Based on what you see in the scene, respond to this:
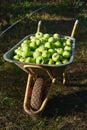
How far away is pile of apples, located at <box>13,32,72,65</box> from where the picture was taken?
459 centimetres

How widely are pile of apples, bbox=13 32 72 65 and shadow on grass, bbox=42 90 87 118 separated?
0.87m

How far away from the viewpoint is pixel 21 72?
6309mm

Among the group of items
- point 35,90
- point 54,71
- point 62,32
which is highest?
point 54,71

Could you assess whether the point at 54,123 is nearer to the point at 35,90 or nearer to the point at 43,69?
the point at 35,90

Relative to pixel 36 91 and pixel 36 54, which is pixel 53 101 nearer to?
pixel 36 91

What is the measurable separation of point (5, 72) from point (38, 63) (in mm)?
1916

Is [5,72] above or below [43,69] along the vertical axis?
below

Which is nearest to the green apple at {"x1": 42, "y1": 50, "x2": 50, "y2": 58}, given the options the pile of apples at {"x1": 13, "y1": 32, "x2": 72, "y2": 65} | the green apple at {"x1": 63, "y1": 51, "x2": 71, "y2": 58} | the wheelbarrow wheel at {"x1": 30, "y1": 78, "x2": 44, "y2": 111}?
the pile of apples at {"x1": 13, "y1": 32, "x2": 72, "y2": 65}

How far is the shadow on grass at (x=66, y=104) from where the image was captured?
16.8ft

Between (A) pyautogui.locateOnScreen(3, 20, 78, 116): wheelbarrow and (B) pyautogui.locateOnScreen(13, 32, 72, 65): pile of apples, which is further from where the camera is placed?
(A) pyautogui.locateOnScreen(3, 20, 78, 116): wheelbarrow

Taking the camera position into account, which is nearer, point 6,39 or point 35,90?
point 35,90

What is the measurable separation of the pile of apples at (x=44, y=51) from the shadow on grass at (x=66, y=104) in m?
0.87

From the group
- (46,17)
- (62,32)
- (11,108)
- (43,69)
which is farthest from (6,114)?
(46,17)

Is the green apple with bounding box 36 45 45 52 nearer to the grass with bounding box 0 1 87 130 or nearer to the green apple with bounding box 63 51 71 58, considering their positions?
the green apple with bounding box 63 51 71 58
